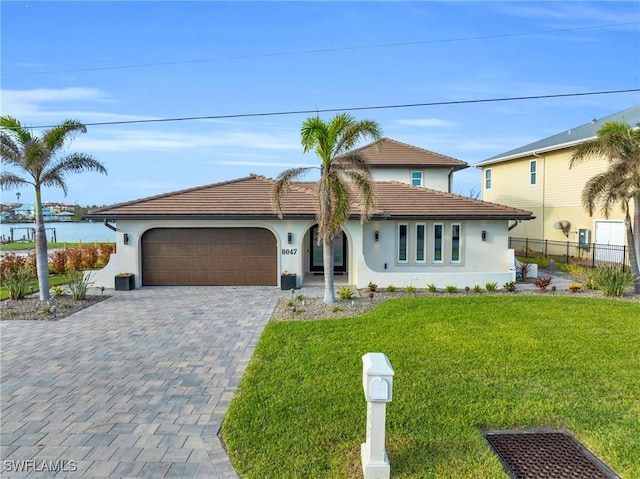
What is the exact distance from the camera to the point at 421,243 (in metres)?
15.2

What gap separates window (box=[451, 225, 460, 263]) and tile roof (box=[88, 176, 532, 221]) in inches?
28.3

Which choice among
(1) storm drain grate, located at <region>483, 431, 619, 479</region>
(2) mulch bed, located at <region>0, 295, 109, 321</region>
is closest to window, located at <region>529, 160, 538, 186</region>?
(1) storm drain grate, located at <region>483, 431, 619, 479</region>

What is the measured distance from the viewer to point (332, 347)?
7.50 metres

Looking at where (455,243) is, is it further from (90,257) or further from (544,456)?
(90,257)

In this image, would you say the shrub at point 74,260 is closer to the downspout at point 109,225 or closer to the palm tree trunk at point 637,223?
the downspout at point 109,225

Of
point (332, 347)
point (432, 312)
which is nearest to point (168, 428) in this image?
point (332, 347)

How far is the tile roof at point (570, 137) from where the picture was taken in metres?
19.6

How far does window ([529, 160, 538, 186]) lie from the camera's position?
23359 millimetres

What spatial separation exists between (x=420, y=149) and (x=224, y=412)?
19.3 metres

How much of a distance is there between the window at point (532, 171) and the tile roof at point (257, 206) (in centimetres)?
1020

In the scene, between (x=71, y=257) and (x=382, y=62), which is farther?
(x=71, y=257)

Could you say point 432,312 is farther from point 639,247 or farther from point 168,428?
point 639,247
